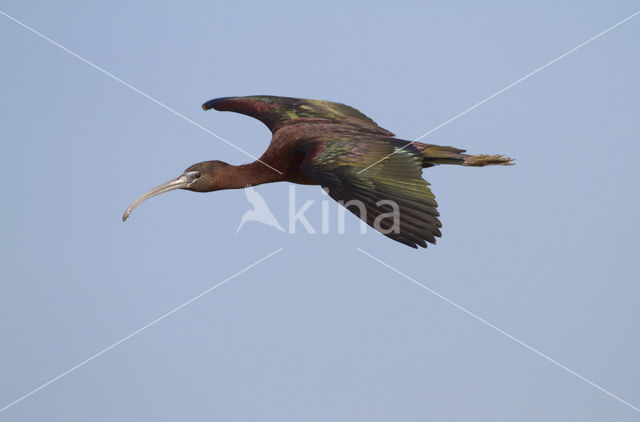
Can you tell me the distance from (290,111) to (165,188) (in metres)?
2.49

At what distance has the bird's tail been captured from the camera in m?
14.2

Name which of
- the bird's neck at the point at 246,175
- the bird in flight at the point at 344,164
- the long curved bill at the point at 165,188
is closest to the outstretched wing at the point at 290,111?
the bird in flight at the point at 344,164

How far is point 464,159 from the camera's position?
580 inches

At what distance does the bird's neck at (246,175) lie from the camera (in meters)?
15.3

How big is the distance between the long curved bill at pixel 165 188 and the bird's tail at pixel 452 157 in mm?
3486

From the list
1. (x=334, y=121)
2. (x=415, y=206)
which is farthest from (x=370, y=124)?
(x=415, y=206)

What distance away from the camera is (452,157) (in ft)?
47.4

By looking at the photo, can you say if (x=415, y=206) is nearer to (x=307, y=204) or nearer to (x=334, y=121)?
(x=307, y=204)

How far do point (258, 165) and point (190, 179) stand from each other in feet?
3.38

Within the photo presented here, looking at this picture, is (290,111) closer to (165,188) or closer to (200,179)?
(200,179)

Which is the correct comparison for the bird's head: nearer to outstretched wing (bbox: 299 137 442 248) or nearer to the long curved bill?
the long curved bill

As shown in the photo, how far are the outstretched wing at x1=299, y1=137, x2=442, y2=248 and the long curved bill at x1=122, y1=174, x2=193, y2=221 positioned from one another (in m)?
2.41

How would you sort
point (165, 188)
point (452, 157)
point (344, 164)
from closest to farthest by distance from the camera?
point (344, 164) < point (452, 157) < point (165, 188)

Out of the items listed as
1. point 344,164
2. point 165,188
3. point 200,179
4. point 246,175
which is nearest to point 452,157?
point 344,164
